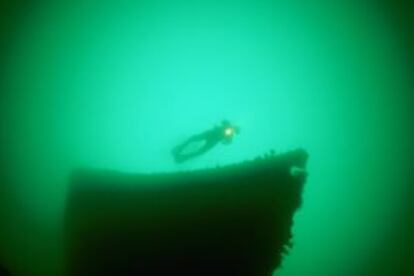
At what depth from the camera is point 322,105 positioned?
98.8 inches

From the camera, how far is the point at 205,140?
2.49 metres

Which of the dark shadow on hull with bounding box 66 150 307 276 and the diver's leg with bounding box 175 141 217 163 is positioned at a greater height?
the diver's leg with bounding box 175 141 217 163

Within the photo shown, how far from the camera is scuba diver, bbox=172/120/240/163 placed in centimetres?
245

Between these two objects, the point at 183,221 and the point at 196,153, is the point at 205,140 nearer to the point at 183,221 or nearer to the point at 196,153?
the point at 196,153

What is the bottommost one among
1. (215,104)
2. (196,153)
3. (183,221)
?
(183,221)

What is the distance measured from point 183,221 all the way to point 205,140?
0.49 m

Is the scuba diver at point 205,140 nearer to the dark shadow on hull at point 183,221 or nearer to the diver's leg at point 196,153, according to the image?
the diver's leg at point 196,153

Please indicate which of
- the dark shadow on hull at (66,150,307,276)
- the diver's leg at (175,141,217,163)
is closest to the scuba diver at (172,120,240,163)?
the diver's leg at (175,141,217,163)

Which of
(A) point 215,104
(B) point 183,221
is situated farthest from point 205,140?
(B) point 183,221

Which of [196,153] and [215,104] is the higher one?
[215,104]

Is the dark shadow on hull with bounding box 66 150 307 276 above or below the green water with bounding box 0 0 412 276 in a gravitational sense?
below

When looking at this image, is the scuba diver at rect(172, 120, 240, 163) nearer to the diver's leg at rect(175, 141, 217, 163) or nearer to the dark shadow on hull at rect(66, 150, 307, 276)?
the diver's leg at rect(175, 141, 217, 163)

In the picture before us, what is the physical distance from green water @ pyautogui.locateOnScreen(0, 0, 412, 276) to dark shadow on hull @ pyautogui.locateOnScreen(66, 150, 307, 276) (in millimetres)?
94

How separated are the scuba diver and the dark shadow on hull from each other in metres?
0.12
